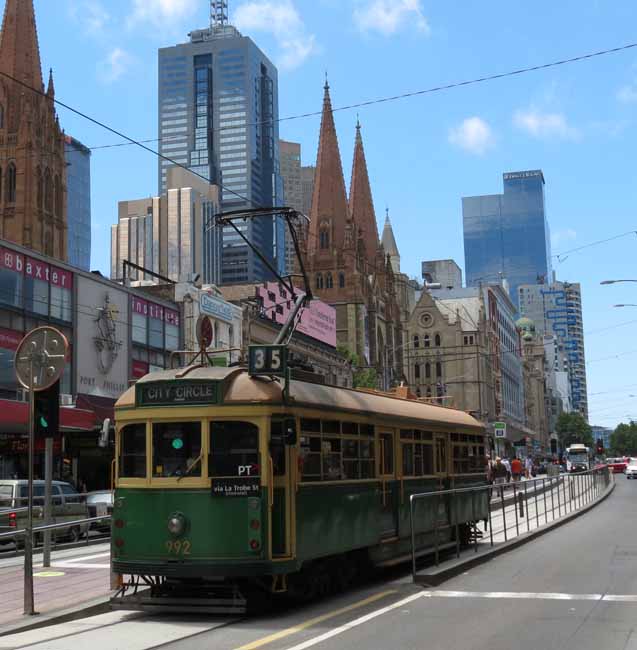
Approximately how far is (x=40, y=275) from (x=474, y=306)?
96.0 m

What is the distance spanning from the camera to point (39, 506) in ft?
69.3

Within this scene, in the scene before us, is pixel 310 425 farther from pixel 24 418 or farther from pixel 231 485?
pixel 24 418

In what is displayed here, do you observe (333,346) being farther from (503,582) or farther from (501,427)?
(503,582)

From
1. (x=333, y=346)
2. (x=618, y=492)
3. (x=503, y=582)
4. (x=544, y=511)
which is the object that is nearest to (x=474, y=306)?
(x=333, y=346)

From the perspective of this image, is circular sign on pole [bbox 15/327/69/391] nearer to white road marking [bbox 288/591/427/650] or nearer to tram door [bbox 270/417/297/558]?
tram door [bbox 270/417/297/558]

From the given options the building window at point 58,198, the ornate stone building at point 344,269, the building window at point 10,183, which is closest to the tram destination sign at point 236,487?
the building window at point 10,183

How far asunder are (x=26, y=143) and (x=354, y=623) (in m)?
88.3

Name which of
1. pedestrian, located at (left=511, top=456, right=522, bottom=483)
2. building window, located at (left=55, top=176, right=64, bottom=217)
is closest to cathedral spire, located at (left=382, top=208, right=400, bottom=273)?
building window, located at (left=55, top=176, right=64, bottom=217)

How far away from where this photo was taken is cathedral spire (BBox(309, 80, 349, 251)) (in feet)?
373

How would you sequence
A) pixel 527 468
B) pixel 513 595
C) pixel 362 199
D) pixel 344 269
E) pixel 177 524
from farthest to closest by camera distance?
pixel 362 199 < pixel 344 269 < pixel 527 468 < pixel 513 595 < pixel 177 524

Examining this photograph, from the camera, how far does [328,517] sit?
1209 centimetres

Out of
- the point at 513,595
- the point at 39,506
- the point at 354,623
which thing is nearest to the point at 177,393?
the point at 354,623

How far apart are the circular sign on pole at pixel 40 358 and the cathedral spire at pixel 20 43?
8250 cm

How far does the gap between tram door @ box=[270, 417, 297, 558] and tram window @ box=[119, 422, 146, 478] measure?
1.60 m
